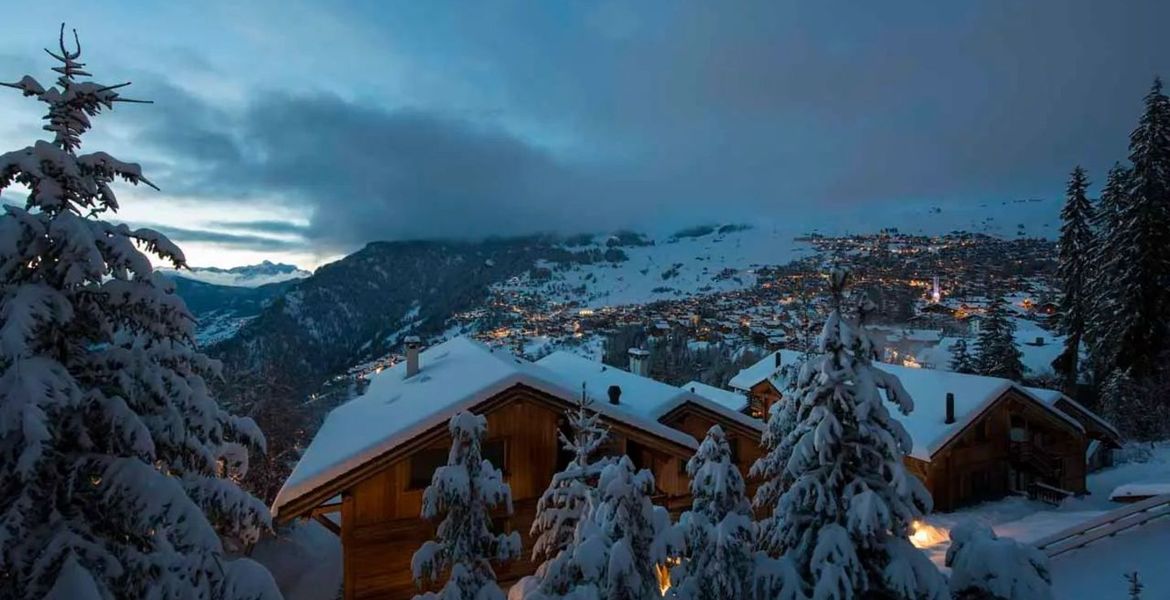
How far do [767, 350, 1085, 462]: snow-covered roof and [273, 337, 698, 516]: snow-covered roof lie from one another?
560 inches

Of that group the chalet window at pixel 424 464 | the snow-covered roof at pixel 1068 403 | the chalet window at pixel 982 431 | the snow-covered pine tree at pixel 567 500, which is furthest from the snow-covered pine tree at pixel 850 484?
the snow-covered roof at pixel 1068 403

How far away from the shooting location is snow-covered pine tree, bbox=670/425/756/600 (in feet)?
27.1

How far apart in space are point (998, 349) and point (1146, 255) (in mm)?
9912

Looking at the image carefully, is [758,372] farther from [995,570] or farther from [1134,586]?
[995,570]

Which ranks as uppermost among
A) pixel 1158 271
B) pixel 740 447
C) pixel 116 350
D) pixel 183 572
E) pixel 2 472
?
pixel 1158 271

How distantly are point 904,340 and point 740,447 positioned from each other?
56.8m

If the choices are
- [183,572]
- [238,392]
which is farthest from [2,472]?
[238,392]

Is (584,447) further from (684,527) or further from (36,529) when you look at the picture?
(36,529)

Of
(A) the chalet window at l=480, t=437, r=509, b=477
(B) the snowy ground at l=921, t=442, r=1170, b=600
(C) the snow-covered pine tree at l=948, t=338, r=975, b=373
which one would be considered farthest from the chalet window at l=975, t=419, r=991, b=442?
(A) the chalet window at l=480, t=437, r=509, b=477

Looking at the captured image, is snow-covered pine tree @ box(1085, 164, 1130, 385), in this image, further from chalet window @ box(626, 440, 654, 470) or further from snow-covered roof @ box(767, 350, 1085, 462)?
chalet window @ box(626, 440, 654, 470)

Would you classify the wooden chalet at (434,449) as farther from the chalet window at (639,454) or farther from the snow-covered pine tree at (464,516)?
the snow-covered pine tree at (464,516)

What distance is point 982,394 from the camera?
87.1 feet

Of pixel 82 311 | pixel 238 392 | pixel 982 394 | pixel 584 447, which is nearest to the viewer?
pixel 82 311

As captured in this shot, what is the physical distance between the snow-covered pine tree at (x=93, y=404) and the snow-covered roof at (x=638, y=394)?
1140cm
